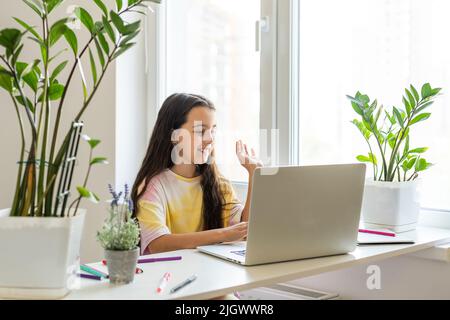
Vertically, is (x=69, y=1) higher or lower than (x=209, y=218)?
higher

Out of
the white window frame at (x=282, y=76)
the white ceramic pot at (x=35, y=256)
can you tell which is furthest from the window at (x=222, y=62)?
the white ceramic pot at (x=35, y=256)

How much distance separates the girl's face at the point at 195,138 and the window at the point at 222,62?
0.33 metres

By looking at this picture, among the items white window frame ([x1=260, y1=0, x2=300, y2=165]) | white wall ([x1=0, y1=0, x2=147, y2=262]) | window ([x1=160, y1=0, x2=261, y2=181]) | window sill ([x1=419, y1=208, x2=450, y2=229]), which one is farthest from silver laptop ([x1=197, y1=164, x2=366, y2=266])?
white wall ([x1=0, y1=0, x2=147, y2=262])

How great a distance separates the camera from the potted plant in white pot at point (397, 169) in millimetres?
1655

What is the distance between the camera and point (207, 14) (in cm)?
250

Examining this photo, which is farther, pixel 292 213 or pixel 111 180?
pixel 111 180

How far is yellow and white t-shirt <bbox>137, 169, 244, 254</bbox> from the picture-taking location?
1801 millimetres

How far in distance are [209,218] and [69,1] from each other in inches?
55.2

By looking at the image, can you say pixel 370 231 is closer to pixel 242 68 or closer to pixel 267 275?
pixel 267 275

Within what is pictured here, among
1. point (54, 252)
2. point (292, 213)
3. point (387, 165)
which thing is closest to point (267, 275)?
point (292, 213)

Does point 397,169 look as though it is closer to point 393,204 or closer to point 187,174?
point 393,204

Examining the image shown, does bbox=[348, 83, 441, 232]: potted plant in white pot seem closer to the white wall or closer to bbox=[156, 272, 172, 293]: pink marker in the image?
bbox=[156, 272, 172, 293]: pink marker

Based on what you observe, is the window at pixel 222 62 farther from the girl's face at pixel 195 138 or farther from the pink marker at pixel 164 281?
the pink marker at pixel 164 281

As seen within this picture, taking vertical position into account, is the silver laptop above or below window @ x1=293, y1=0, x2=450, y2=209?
below
